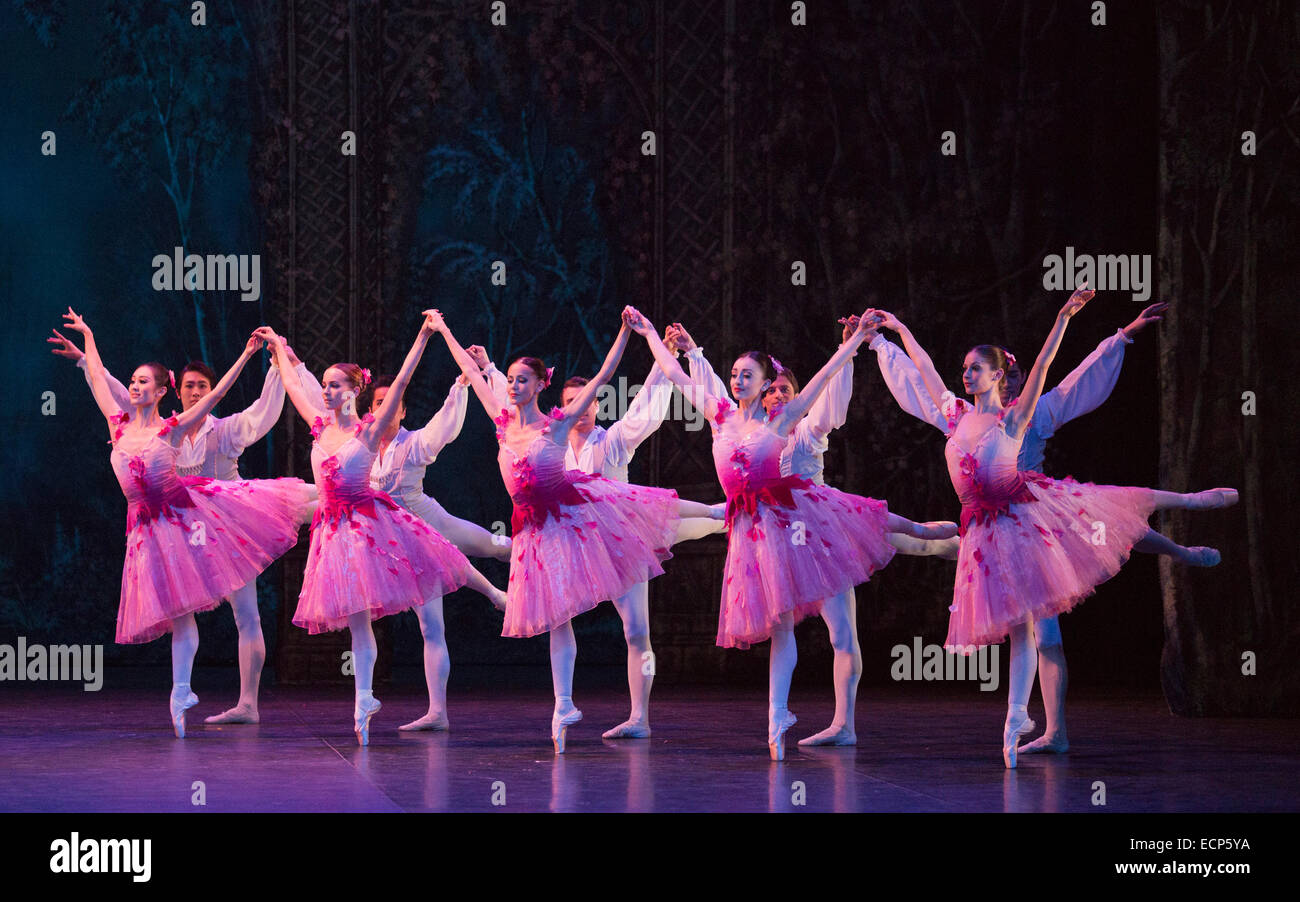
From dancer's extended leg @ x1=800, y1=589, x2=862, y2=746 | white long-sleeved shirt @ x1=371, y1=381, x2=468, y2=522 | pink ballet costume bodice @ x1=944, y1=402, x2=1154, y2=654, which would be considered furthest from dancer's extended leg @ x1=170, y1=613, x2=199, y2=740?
pink ballet costume bodice @ x1=944, y1=402, x2=1154, y2=654

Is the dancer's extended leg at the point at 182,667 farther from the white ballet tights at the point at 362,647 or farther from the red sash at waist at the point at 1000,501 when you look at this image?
the red sash at waist at the point at 1000,501

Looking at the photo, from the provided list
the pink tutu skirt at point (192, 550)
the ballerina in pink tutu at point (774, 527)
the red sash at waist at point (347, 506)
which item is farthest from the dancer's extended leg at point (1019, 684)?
the pink tutu skirt at point (192, 550)

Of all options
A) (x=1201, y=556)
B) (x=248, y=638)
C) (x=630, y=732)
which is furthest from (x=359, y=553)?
(x=1201, y=556)

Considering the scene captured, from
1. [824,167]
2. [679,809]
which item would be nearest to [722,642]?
[679,809]

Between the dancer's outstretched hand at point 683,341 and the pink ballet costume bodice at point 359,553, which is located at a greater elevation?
the dancer's outstretched hand at point 683,341

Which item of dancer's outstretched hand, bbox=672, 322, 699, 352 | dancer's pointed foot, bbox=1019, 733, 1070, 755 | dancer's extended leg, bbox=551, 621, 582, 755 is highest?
dancer's outstretched hand, bbox=672, 322, 699, 352

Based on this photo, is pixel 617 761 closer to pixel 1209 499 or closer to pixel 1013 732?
pixel 1013 732

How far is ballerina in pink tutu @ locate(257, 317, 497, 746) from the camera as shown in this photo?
5.79 meters

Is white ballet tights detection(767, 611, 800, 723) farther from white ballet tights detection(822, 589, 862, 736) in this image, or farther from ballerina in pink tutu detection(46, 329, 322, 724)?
ballerina in pink tutu detection(46, 329, 322, 724)

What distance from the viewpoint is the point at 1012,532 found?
5363 mm

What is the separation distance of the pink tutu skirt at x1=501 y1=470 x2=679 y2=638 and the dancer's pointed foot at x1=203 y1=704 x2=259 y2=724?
1505mm

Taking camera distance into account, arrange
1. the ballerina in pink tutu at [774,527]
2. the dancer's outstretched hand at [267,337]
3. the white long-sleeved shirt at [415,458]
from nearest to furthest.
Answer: the ballerina in pink tutu at [774,527], the dancer's outstretched hand at [267,337], the white long-sleeved shirt at [415,458]

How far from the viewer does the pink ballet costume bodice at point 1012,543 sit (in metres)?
5.27

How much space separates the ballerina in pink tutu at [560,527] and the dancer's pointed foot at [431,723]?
0.75 meters
